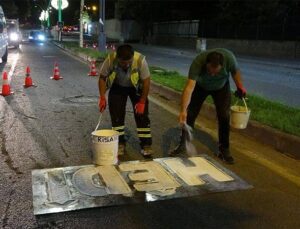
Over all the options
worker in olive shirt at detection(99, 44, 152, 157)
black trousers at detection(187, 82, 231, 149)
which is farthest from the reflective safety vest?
black trousers at detection(187, 82, 231, 149)

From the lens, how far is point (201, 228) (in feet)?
13.0

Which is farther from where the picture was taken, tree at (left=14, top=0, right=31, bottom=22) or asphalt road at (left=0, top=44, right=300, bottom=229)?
tree at (left=14, top=0, right=31, bottom=22)

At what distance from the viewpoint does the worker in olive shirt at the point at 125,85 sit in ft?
18.5

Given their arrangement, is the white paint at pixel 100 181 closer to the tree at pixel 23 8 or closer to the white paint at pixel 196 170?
the white paint at pixel 196 170

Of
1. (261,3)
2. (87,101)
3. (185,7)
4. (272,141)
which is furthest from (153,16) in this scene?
(272,141)

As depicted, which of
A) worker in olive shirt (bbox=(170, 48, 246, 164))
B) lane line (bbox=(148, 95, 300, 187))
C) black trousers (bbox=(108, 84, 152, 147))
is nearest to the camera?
lane line (bbox=(148, 95, 300, 187))

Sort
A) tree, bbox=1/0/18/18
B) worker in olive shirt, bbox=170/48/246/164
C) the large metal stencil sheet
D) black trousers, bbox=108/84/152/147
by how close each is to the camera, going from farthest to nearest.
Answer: tree, bbox=1/0/18/18
black trousers, bbox=108/84/152/147
worker in olive shirt, bbox=170/48/246/164
the large metal stencil sheet

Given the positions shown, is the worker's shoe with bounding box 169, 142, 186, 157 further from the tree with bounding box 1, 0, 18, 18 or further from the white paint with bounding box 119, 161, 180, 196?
the tree with bounding box 1, 0, 18, 18

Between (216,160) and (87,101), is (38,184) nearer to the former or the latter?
(216,160)

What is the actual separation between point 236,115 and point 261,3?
89.3 feet

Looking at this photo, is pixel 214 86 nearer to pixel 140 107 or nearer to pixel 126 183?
pixel 140 107

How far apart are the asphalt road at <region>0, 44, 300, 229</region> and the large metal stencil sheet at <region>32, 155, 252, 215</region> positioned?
0.13m

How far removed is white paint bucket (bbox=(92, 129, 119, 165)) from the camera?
5.34 meters

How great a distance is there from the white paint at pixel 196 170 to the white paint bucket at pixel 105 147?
0.72 meters
